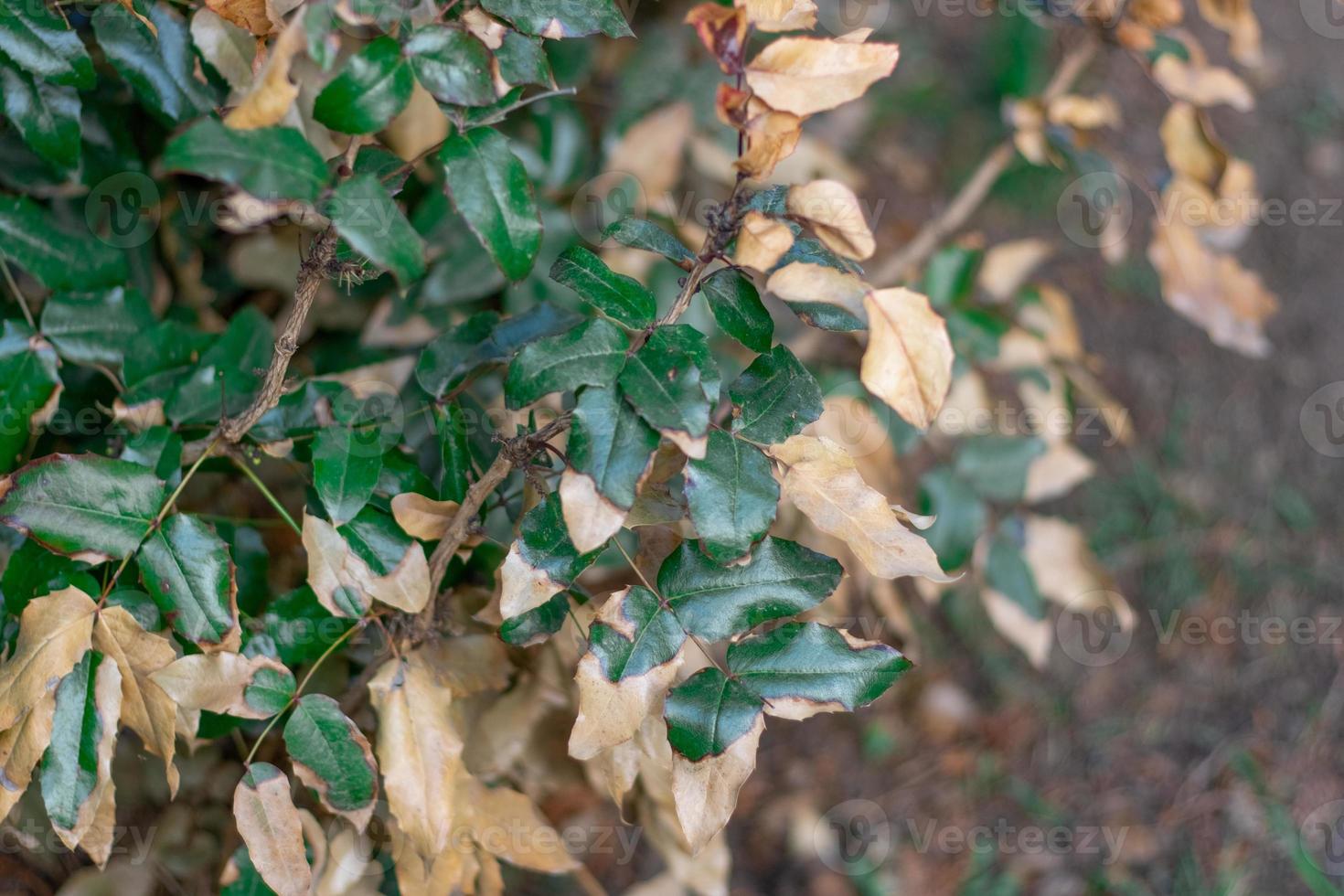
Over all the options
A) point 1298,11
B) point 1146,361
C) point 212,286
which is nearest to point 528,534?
point 212,286

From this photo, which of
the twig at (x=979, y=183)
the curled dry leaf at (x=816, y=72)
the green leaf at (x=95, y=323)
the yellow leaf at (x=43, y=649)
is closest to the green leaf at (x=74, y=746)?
the yellow leaf at (x=43, y=649)

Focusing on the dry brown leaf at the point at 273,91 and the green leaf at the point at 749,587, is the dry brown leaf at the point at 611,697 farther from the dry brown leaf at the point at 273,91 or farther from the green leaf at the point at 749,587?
the dry brown leaf at the point at 273,91

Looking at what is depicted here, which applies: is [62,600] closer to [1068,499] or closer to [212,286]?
[212,286]

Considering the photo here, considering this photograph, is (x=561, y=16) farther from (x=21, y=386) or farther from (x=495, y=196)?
(x=21, y=386)

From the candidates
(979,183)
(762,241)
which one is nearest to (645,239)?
(762,241)

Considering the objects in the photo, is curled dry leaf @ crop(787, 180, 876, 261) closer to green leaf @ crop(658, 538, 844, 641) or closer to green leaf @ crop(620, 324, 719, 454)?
green leaf @ crop(620, 324, 719, 454)

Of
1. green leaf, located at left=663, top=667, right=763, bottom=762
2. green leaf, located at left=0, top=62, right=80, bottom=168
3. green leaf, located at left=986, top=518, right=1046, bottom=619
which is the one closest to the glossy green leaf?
green leaf, located at left=663, top=667, right=763, bottom=762
